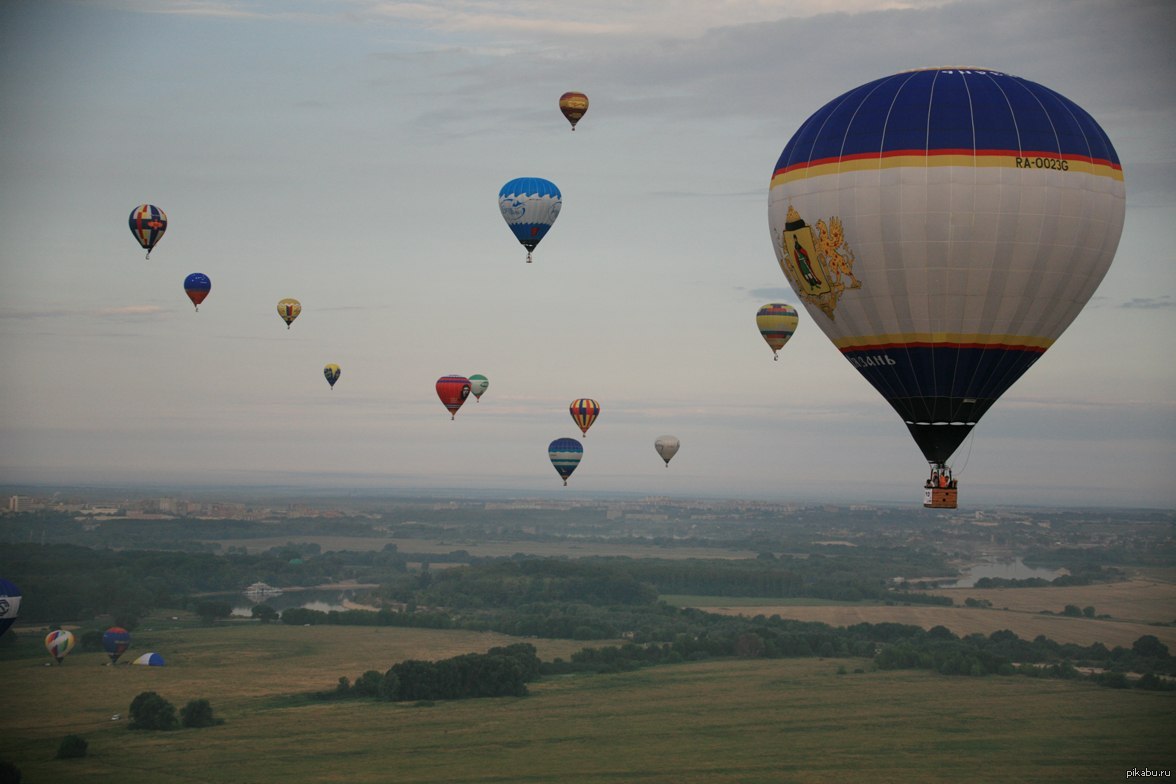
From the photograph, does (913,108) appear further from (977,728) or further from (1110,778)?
(977,728)

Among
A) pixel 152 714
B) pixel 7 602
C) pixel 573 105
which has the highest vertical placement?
pixel 573 105

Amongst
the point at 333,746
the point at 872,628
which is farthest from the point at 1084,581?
the point at 333,746

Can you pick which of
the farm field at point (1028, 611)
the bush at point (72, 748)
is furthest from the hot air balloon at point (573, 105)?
the farm field at point (1028, 611)

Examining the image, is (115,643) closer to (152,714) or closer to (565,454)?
(152,714)

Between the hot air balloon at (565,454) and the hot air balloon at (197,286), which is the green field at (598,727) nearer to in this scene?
the hot air balloon at (565,454)

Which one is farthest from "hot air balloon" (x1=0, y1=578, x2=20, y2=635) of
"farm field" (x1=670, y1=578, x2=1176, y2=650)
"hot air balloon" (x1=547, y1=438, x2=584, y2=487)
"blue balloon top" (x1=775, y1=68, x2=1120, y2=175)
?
"farm field" (x1=670, y1=578, x2=1176, y2=650)

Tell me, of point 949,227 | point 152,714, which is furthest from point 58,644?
point 949,227

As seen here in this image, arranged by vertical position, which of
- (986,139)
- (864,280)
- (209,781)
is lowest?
(209,781)
